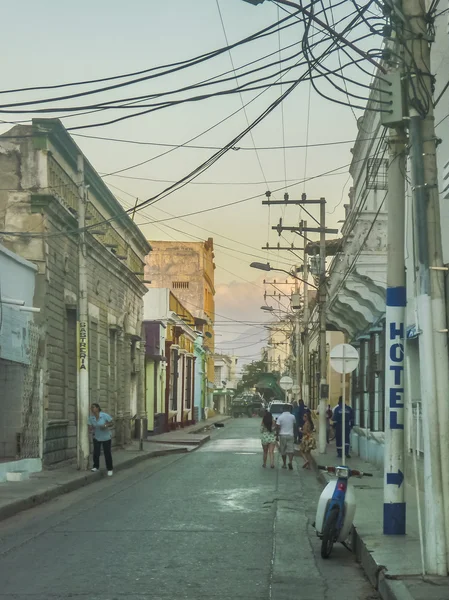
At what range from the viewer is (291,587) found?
877cm

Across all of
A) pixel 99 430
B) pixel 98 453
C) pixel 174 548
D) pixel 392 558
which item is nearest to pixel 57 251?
pixel 99 430

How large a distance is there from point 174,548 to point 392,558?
2727 mm

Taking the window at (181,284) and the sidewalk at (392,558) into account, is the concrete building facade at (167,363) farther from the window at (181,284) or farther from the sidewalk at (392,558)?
the sidewalk at (392,558)

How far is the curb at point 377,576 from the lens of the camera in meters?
7.74

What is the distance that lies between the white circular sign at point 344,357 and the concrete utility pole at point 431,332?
1114 centimetres

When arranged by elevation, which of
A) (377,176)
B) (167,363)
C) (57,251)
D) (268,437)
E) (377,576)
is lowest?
(377,576)

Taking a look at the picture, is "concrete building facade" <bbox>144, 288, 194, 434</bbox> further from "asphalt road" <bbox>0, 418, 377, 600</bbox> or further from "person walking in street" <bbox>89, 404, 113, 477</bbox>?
"asphalt road" <bbox>0, 418, 377, 600</bbox>

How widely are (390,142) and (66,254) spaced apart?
14.7 meters

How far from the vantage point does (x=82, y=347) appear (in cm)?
2158

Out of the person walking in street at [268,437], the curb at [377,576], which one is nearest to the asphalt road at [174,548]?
the curb at [377,576]

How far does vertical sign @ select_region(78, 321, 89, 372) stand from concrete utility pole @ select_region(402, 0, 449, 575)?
1337 cm

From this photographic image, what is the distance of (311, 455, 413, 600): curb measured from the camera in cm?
774

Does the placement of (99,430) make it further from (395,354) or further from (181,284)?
(181,284)

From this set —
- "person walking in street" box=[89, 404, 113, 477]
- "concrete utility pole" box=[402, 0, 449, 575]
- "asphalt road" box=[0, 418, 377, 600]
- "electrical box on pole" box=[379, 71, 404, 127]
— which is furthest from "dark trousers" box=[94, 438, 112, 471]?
"concrete utility pole" box=[402, 0, 449, 575]
